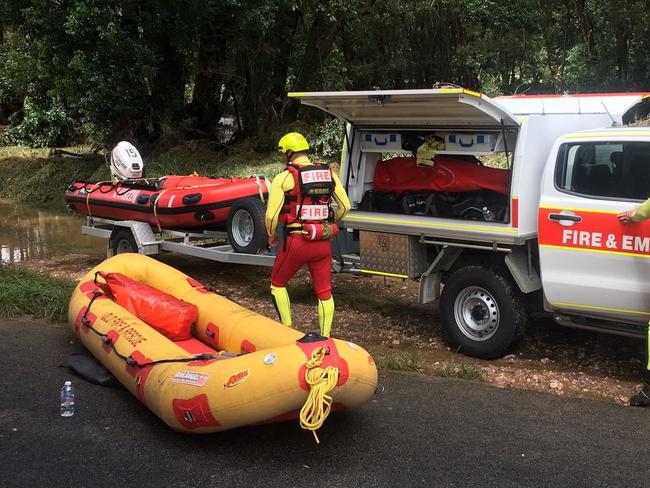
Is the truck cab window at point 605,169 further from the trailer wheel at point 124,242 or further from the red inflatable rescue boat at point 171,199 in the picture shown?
the trailer wheel at point 124,242

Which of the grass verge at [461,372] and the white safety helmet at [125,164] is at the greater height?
the white safety helmet at [125,164]

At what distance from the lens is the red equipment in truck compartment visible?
673cm

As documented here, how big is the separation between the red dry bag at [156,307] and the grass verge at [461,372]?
2.13 m

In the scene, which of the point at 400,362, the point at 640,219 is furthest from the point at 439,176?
the point at 640,219

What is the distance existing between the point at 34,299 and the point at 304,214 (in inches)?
154

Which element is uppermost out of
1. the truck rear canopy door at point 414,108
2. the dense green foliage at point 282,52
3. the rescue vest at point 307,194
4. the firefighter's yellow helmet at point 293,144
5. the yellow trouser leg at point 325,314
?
the dense green foliage at point 282,52

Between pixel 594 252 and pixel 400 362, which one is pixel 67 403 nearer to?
pixel 400 362

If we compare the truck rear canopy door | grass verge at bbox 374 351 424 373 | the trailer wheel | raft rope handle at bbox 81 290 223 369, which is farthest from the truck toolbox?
the trailer wheel

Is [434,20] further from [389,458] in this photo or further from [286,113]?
[389,458]

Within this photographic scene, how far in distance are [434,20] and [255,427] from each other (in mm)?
15301

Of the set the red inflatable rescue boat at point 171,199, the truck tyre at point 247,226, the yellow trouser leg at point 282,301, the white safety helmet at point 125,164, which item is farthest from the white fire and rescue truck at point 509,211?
the white safety helmet at point 125,164

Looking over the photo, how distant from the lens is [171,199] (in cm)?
961

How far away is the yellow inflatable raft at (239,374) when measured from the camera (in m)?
4.00

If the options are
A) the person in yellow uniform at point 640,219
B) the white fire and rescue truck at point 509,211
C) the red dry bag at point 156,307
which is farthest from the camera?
the red dry bag at point 156,307
